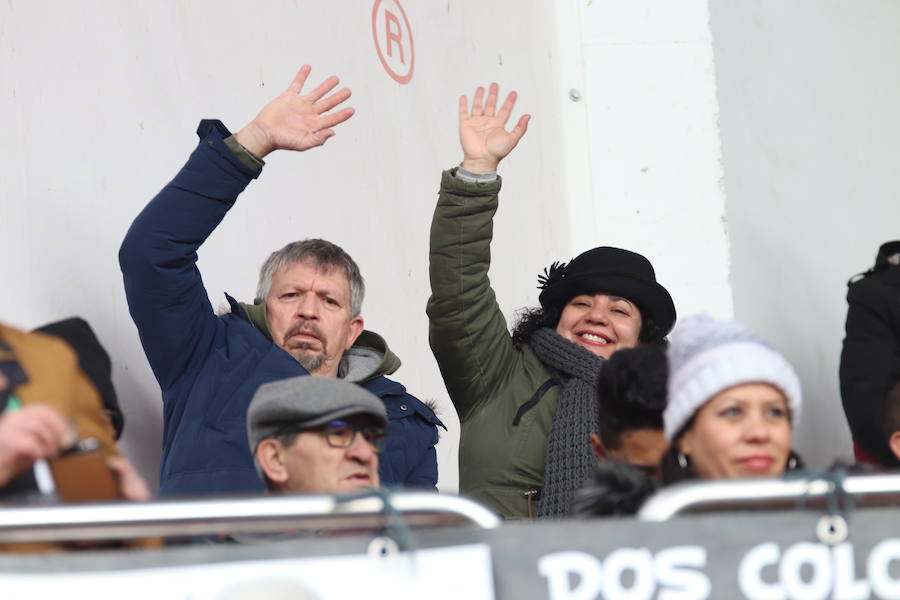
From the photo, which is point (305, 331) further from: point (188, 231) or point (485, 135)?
point (485, 135)

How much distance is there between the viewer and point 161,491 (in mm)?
3107

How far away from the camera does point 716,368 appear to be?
2469 mm

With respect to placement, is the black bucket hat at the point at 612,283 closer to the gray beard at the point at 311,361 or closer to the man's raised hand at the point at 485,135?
the man's raised hand at the point at 485,135

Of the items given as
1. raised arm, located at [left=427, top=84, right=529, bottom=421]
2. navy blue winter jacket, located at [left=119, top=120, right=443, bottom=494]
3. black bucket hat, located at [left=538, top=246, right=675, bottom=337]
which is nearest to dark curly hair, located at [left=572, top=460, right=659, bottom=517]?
navy blue winter jacket, located at [left=119, top=120, right=443, bottom=494]

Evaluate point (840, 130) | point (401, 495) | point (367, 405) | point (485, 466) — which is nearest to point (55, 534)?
point (401, 495)

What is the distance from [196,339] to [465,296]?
65 centimetres

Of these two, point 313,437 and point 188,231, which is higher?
point 188,231

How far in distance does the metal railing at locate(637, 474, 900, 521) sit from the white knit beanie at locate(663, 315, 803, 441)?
446 mm

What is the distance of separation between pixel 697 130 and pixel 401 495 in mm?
5164

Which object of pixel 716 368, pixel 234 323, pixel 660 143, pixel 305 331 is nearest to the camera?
pixel 716 368

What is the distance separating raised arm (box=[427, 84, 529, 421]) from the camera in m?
3.47

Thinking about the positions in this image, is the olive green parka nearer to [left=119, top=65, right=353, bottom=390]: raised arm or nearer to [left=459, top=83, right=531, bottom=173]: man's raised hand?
[left=459, top=83, right=531, bottom=173]: man's raised hand

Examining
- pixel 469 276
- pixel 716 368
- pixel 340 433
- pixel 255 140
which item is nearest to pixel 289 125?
pixel 255 140

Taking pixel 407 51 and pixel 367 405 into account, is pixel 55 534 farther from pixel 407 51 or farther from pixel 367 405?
pixel 407 51
